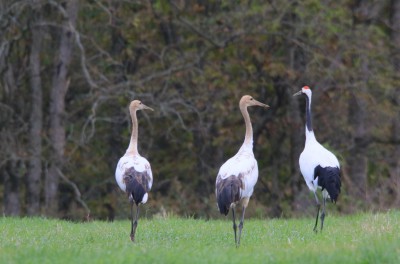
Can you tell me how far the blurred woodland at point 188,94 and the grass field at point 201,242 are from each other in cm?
825

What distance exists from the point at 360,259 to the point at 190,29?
16230 mm

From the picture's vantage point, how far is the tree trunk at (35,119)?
24823 mm

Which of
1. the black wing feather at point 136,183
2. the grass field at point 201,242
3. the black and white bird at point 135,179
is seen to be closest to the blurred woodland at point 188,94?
the grass field at point 201,242

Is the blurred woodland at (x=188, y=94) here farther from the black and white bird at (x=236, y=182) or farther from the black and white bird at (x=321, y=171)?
the black and white bird at (x=236, y=182)

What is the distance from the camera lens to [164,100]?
25016 millimetres

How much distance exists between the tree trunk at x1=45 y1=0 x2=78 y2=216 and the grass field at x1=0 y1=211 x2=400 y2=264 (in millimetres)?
7828

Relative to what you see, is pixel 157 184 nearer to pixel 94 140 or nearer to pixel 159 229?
pixel 94 140

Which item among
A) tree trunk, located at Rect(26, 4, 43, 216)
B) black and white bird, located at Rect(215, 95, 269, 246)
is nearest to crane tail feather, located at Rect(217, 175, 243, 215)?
black and white bird, located at Rect(215, 95, 269, 246)

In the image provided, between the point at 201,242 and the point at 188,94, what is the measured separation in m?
13.7

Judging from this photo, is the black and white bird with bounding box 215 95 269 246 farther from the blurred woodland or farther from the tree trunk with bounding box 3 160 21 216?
the tree trunk with bounding box 3 160 21 216

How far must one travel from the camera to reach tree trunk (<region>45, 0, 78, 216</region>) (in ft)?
81.1

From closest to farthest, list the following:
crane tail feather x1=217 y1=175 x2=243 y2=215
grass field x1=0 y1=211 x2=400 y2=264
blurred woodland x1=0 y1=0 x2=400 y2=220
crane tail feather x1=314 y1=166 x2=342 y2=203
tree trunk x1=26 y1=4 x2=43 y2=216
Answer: grass field x1=0 y1=211 x2=400 y2=264, crane tail feather x1=217 y1=175 x2=243 y2=215, crane tail feather x1=314 y1=166 x2=342 y2=203, tree trunk x1=26 y1=4 x2=43 y2=216, blurred woodland x1=0 y1=0 x2=400 y2=220

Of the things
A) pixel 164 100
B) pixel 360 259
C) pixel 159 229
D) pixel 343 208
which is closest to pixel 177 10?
pixel 164 100

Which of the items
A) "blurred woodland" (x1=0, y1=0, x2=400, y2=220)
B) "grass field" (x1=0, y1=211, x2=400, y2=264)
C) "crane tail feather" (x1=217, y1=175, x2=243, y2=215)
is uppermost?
"blurred woodland" (x1=0, y1=0, x2=400, y2=220)
